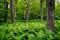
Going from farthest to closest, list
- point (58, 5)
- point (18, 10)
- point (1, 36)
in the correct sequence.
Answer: point (58, 5), point (18, 10), point (1, 36)

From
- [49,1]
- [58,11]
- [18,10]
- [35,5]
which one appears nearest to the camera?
[49,1]

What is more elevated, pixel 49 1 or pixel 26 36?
pixel 49 1

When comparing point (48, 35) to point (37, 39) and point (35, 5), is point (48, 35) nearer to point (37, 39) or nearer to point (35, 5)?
point (37, 39)

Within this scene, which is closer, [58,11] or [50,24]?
[50,24]

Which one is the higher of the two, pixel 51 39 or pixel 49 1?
pixel 49 1

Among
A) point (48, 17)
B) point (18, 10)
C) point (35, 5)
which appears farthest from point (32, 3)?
point (48, 17)

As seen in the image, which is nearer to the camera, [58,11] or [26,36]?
[26,36]

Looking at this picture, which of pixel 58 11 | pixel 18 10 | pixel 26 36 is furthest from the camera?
pixel 58 11

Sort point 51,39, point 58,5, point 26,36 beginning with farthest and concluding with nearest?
1. point 58,5
2. point 26,36
3. point 51,39

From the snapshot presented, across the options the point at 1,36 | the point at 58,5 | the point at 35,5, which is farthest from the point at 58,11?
the point at 1,36

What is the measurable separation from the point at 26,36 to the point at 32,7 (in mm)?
50209

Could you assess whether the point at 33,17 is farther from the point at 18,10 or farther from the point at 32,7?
the point at 18,10

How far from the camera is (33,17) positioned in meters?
57.2

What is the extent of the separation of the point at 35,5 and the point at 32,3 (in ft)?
3.54
